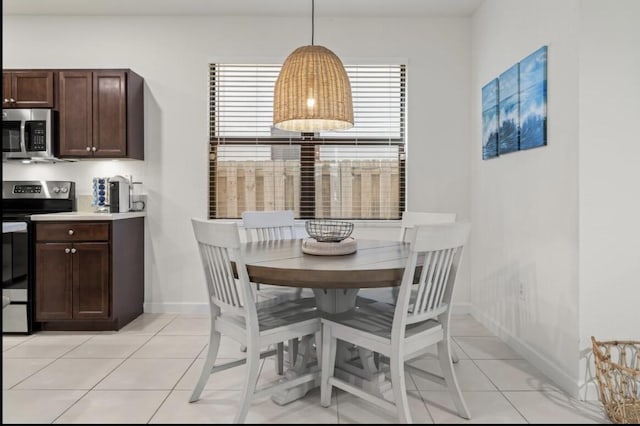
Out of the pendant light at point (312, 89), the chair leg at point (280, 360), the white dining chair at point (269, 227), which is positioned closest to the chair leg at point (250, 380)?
the chair leg at point (280, 360)

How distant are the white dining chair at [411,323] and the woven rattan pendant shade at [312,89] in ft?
2.91

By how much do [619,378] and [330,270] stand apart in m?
1.58

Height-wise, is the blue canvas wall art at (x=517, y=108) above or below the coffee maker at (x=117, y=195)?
above

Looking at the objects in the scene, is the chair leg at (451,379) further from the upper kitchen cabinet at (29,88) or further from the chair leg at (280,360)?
the upper kitchen cabinet at (29,88)

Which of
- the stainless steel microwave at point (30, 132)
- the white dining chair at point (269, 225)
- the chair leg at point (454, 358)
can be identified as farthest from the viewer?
the stainless steel microwave at point (30, 132)

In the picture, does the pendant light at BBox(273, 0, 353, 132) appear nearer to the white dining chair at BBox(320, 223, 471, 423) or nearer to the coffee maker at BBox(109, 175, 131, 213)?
the white dining chair at BBox(320, 223, 471, 423)

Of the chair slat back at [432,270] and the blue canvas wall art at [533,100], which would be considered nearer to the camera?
the chair slat back at [432,270]

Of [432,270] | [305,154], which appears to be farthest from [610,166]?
[305,154]

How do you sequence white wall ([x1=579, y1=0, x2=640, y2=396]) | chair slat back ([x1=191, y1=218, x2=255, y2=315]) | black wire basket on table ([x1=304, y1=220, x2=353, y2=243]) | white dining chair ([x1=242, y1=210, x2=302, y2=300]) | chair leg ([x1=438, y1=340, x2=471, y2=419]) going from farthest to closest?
white dining chair ([x1=242, y1=210, x2=302, y2=300]) → black wire basket on table ([x1=304, y1=220, x2=353, y2=243]) → white wall ([x1=579, y1=0, x2=640, y2=396]) → chair leg ([x1=438, y1=340, x2=471, y2=419]) → chair slat back ([x1=191, y1=218, x2=255, y2=315])

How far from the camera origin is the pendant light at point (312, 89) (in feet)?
7.54

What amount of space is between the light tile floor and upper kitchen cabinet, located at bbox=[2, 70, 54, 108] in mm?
1867

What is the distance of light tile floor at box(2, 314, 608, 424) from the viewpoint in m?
2.12

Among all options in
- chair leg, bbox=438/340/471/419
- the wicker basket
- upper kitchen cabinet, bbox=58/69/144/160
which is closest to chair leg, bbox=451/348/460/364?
chair leg, bbox=438/340/471/419

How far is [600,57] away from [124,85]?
11.0 feet
